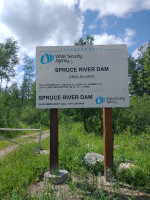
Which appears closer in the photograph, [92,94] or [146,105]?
[92,94]

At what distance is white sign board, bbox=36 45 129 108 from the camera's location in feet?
11.9

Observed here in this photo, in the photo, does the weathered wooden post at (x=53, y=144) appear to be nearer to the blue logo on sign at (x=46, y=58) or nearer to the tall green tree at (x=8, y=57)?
the blue logo on sign at (x=46, y=58)

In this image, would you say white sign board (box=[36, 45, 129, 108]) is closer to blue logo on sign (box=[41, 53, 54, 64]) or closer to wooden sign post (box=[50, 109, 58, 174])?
blue logo on sign (box=[41, 53, 54, 64])

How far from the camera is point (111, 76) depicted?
12.1ft

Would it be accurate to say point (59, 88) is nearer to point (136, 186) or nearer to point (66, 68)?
point (66, 68)

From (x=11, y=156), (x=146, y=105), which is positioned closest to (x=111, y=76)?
(x=11, y=156)

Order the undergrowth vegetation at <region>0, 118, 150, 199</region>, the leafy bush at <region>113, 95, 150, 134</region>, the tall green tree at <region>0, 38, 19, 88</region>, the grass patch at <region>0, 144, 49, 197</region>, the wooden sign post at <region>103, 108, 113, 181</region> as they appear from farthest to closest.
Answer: the tall green tree at <region>0, 38, 19, 88</region>, the leafy bush at <region>113, 95, 150, 134</region>, the wooden sign post at <region>103, 108, 113, 181</region>, the grass patch at <region>0, 144, 49, 197</region>, the undergrowth vegetation at <region>0, 118, 150, 199</region>

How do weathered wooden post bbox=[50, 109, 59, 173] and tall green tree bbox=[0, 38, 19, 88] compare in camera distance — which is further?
tall green tree bbox=[0, 38, 19, 88]

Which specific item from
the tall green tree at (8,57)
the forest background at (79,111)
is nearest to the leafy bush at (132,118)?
the forest background at (79,111)

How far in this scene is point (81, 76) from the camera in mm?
3678

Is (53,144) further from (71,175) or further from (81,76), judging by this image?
(81,76)

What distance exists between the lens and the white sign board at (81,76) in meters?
3.63

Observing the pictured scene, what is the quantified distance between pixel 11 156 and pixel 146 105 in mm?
10407

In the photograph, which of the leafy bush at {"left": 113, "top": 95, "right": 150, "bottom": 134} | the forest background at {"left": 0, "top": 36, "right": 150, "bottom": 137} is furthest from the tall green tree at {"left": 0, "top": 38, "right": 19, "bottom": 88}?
the leafy bush at {"left": 113, "top": 95, "right": 150, "bottom": 134}
